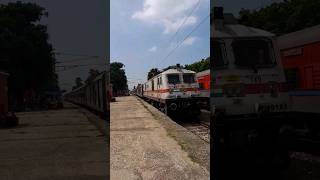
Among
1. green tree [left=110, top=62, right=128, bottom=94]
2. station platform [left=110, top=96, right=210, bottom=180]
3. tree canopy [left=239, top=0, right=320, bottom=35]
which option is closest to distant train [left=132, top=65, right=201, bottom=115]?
station platform [left=110, top=96, right=210, bottom=180]

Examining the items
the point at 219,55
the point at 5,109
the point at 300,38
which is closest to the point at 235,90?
the point at 219,55

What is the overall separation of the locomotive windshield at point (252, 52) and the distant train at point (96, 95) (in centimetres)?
346

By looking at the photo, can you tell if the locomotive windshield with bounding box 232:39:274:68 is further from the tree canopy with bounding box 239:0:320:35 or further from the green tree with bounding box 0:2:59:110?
the green tree with bounding box 0:2:59:110

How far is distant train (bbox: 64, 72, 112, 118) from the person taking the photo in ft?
9.87

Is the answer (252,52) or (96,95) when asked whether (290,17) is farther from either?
(96,95)

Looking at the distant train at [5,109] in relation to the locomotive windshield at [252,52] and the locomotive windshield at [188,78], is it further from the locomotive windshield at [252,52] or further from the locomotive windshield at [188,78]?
the locomotive windshield at [188,78]

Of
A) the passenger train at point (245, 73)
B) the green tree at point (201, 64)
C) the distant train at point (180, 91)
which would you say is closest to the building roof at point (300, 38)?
the passenger train at point (245, 73)

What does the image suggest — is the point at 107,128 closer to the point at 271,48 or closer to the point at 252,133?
the point at 252,133

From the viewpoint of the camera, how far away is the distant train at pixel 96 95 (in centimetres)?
301

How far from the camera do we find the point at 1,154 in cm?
353

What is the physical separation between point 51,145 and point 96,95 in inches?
22.7

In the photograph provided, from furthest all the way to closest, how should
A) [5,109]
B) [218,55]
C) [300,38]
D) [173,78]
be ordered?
[173,78] < [300,38] < [218,55] < [5,109]

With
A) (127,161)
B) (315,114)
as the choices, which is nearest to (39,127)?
(127,161)

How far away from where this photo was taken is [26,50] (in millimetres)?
3268
